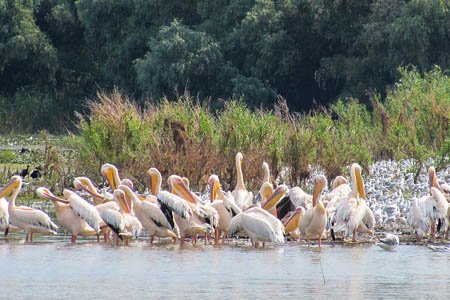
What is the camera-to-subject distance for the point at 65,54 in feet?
142

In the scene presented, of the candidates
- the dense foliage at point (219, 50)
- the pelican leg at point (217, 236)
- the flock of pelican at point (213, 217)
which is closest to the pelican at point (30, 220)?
the flock of pelican at point (213, 217)

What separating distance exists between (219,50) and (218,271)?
83.8 ft

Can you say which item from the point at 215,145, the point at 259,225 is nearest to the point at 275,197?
the point at 259,225

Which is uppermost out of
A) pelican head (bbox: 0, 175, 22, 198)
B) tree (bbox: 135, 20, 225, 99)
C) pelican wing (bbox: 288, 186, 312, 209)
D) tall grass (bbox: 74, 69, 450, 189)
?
tree (bbox: 135, 20, 225, 99)

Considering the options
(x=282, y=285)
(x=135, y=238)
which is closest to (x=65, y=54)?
(x=135, y=238)

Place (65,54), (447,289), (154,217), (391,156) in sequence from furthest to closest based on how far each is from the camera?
1. (65,54)
2. (391,156)
3. (154,217)
4. (447,289)

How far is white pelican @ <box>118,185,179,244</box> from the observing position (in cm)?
1311

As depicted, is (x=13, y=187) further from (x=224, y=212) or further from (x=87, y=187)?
(x=224, y=212)

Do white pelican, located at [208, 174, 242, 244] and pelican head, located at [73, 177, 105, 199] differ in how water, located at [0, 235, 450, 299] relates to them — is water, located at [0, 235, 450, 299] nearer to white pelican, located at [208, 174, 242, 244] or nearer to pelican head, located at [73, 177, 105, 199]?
white pelican, located at [208, 174, 242, 244]

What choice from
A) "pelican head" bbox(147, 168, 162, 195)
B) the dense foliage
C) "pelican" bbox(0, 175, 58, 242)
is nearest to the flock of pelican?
"pelican" bbox(0, 175, 58, 242)

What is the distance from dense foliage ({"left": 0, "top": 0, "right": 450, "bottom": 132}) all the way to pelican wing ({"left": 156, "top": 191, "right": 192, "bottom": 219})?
18.7 metres

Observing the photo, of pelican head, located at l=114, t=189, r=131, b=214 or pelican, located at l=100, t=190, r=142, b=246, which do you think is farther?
pelican head, located at l=114, t=189, r=131, b=214

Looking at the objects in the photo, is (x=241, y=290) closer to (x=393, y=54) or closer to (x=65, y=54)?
(x=393, y=54)

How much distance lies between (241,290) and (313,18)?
27.1 meters
